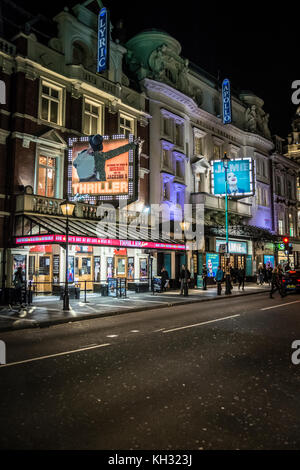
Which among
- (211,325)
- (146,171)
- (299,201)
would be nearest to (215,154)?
(146,171)

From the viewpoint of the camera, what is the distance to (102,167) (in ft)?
68.9

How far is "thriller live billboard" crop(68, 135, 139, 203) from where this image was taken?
20.8 meters

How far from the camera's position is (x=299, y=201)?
4941 cm

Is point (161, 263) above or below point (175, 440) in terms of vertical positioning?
above

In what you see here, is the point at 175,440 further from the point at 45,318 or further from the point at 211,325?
the point at 45,318

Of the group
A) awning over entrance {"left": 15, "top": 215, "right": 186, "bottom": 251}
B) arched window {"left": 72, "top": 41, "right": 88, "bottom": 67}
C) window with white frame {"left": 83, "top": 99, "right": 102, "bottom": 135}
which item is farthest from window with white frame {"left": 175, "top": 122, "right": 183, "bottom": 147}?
awning over entrance {"left": 15, "top": 215, "right": 186, "bottom": 251}

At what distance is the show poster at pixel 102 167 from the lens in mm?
20766

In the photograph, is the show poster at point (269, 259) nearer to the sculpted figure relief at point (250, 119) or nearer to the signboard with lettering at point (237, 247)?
the signboard with lettering at point (237, 247)

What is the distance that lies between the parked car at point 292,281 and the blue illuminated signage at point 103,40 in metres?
18.0

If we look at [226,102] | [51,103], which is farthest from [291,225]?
[51,103]

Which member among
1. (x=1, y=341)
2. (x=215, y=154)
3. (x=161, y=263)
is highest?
(x=215, y=154)

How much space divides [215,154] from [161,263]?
555 inches

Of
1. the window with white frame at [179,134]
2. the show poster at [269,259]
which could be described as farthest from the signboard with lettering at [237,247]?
the window with white frame at [179,134]

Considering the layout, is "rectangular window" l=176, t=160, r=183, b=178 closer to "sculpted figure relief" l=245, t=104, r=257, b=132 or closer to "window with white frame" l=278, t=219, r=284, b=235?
"sculpted figure relief" l=245, t=104, r=257, b=132
